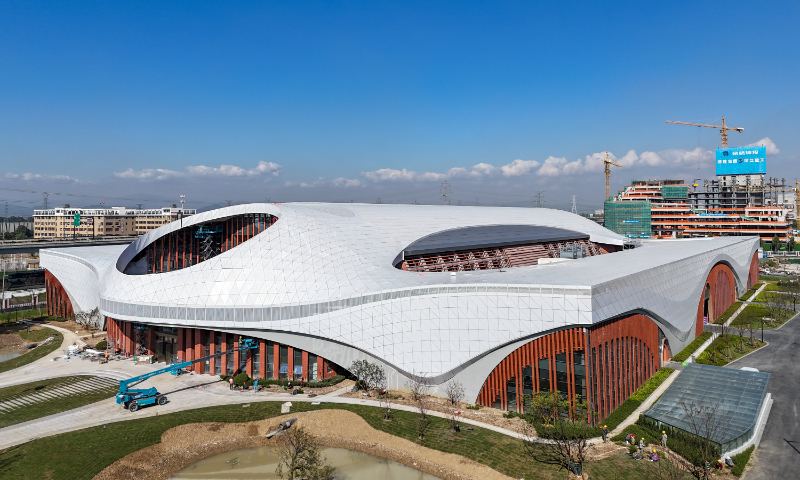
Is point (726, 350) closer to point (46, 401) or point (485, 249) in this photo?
point (485, 249)

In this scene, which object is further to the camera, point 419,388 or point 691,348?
point 691,348

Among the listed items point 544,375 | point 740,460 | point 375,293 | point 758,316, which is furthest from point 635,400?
point 758,316

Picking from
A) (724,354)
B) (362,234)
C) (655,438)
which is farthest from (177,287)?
(724,354)

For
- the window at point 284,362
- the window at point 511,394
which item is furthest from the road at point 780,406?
the window at point 284,362

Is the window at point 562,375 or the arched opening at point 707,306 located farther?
the arched opening at point 707,306

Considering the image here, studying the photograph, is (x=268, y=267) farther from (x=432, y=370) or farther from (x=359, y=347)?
(x=432, y=370)

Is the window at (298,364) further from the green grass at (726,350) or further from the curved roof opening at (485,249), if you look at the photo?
the green grass at (726,350)
